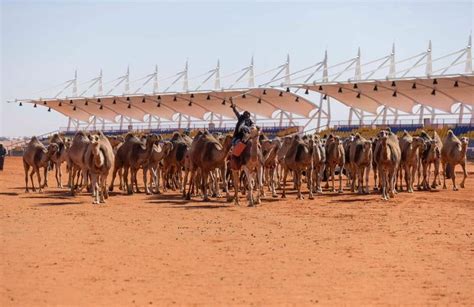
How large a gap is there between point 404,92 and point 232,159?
55819 millimetres

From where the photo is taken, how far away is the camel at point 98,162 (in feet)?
64.2

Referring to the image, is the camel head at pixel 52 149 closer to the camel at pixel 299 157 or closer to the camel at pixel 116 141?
the camel at pixel 116 141

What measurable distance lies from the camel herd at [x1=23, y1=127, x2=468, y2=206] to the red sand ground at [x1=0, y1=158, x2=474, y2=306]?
1866 millimetres

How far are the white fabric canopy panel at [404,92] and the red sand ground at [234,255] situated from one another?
50764mm

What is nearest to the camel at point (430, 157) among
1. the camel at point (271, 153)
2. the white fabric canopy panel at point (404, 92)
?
the camel at point (271, 153)

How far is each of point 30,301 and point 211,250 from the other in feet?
13.8

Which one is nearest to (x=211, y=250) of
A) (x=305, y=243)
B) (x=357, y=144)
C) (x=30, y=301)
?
(x=305, y=243)

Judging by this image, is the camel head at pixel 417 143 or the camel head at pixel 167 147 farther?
the camel head at pixel 167 147

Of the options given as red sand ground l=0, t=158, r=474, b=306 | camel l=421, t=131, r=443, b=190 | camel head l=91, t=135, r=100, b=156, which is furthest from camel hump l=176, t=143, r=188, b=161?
camel l=421, t=131, r=443, b=190

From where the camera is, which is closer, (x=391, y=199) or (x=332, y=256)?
(x=332, y=256)

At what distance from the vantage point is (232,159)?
20.2 metres

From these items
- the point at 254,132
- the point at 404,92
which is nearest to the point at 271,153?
the point at 254,132

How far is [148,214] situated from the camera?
666 inches

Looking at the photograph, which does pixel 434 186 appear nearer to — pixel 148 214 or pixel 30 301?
pixel 148 214
